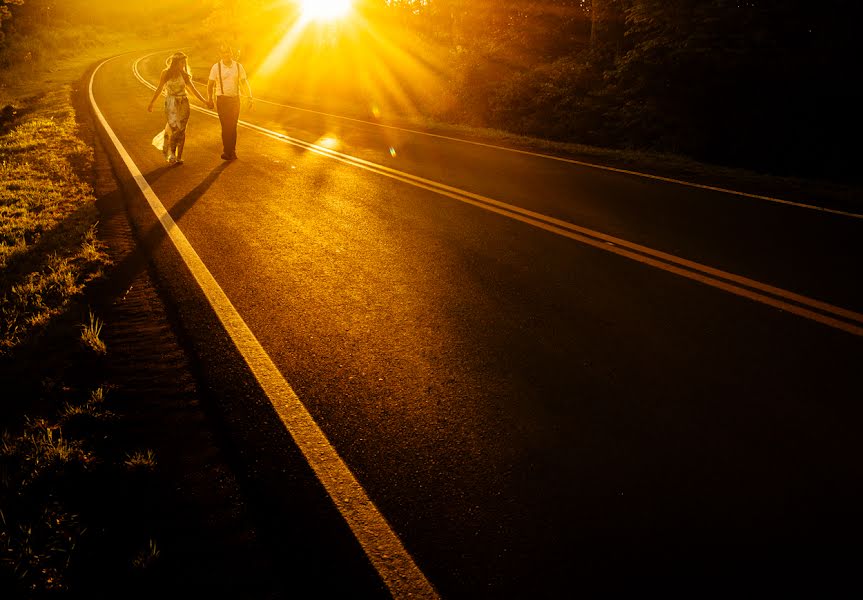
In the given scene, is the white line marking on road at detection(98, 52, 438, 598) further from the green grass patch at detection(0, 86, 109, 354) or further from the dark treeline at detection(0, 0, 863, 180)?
the dark treeline at detection(0, 0, 863, 180)

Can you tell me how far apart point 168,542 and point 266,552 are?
0.42m

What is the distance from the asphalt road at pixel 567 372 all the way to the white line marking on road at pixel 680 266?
0.10 feet

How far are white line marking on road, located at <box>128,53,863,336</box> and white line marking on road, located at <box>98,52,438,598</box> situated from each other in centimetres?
362

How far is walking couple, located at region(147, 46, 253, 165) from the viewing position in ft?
30.1

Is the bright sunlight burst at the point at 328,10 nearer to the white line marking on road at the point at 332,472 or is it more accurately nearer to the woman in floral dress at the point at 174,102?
the woman in floral dress at the point at 174,102

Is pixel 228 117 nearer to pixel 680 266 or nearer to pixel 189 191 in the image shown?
pixel 189 191

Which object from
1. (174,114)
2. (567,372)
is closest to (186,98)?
(174,114)

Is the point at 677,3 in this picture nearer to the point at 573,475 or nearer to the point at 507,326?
the point at 507,326

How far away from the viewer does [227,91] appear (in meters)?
9.68

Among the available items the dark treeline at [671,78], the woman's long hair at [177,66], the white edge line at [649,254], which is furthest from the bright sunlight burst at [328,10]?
the white edge line at [649,254]

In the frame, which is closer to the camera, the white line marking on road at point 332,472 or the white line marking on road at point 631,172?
the white line marking on road at point 332,472

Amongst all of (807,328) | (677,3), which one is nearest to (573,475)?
(807,328)

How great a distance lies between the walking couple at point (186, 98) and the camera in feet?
30.1

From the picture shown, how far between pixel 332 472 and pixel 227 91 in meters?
9.40
